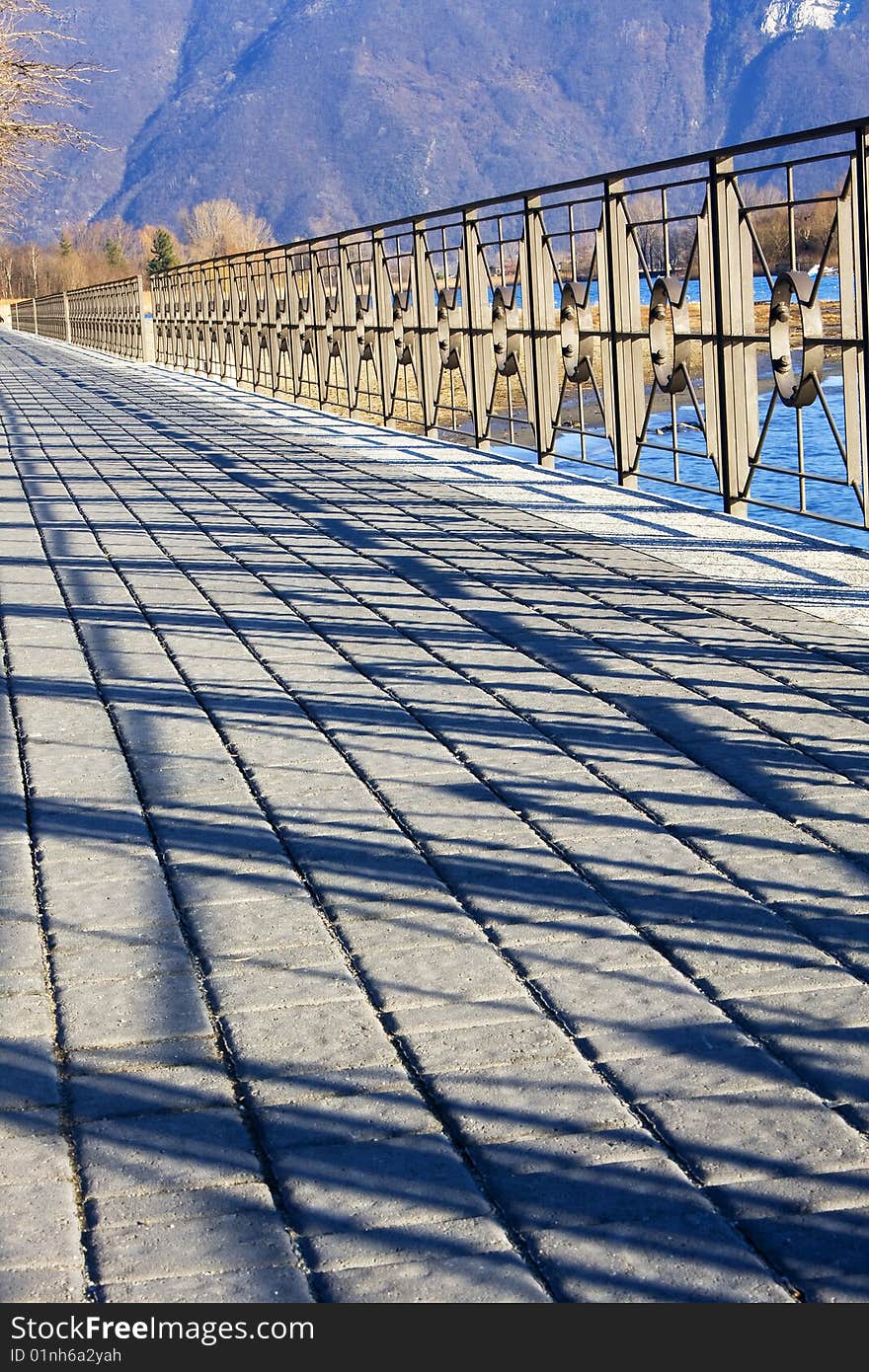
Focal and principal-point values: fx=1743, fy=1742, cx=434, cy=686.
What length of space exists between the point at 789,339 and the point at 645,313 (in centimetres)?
393

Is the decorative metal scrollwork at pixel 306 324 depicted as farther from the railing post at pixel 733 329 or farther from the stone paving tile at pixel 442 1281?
the stone paving tile at pixel 442 1281

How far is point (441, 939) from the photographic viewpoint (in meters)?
3.26

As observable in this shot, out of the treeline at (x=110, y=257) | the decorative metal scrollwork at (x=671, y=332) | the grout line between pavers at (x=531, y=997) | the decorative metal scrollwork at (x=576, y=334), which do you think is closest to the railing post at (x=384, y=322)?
the decorative metal scrollwork at (x=576, y=334)

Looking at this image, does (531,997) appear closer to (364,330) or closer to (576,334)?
(576,334)

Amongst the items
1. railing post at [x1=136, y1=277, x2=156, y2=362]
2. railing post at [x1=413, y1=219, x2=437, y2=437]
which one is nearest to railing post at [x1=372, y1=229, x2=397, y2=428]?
railing post at [x1=413, y1=219, x2=437, y2=437]

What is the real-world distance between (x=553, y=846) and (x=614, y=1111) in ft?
3.89

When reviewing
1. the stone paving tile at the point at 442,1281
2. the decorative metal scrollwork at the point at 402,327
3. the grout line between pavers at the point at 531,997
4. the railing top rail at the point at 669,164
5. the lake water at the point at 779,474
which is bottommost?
the stone paving tile at the point at 442,1281

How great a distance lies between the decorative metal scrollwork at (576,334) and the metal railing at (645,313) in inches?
0.5

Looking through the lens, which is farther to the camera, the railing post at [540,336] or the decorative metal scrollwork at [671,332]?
Answer: the railing post at [540,336]

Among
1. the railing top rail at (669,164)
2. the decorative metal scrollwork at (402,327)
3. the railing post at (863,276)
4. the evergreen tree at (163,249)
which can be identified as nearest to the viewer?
the railing post at (863,276)

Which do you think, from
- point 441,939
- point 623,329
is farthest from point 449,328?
point 441,939

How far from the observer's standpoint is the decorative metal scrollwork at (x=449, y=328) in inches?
476

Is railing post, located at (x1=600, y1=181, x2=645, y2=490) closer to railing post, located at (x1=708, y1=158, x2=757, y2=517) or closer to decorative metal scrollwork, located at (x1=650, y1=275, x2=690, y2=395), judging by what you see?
decorative metal scrollwork, located at (x1=650, y1=275, x2=690, y2=395)

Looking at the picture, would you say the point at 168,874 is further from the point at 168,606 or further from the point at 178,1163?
the point at 168,606
